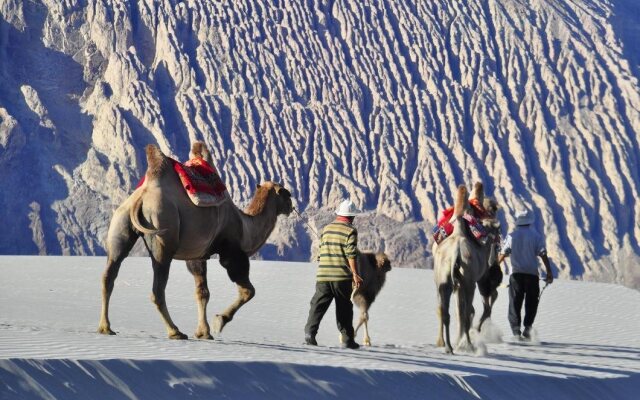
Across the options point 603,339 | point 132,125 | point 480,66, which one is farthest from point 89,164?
point 603,339

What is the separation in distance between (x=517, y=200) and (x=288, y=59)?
17.8 meters

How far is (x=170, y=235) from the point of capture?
37.1 feet

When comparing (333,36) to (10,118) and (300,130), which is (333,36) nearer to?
(300,130)

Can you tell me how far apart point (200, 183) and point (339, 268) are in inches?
60.0

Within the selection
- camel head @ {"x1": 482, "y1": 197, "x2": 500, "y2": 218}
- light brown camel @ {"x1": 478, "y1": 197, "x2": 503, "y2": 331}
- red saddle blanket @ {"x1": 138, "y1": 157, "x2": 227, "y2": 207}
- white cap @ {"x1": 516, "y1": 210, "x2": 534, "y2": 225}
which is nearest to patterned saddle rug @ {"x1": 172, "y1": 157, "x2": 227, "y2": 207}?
red saddle blanket @ {"x1": 138, "y1": 157, "x2": 227, "y2": 207}

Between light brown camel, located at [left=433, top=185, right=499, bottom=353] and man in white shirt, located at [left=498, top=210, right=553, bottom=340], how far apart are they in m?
2.33

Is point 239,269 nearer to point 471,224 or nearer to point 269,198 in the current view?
point 269,198

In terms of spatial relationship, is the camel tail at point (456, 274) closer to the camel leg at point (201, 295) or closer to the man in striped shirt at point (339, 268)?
the man in striped shirt at point (339, 268)

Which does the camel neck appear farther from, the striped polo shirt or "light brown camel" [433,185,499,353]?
"light brown camel" [433,185,499,353]

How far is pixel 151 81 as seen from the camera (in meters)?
83.2

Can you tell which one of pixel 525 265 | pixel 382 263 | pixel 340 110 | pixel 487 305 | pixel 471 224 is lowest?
pixel 487 305

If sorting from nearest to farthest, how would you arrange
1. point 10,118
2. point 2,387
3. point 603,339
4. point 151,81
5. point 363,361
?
point 2,387 < point 363,361 < point 603,339 < point 10,118 < point 151,81

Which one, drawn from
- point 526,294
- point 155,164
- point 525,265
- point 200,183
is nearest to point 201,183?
point 200,183

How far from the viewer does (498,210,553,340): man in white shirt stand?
14656 millimetres
